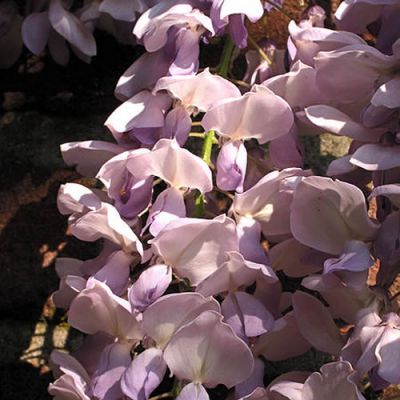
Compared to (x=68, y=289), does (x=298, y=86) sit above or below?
above

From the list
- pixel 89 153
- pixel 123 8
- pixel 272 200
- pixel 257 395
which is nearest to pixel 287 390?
pixel 257 395

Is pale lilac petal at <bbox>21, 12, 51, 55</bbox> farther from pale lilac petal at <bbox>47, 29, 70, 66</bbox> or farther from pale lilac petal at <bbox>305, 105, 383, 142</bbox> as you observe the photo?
pale lilac petal at <bbox>305, 105, 383, 142</bbox>

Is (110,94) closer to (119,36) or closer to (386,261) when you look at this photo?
(119,36)

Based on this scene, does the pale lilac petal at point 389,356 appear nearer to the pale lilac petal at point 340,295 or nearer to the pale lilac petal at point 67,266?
the pale lilac petal at point 340,295

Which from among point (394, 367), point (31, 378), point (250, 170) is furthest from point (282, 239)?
point (31, 378)

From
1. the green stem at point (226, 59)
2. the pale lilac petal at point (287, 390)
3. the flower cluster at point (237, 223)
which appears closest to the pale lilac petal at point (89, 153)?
the flower cluster at point (237, 223)

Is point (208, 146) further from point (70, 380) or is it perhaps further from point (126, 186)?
point (70, 380)

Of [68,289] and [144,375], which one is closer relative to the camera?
[144,375]
